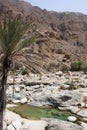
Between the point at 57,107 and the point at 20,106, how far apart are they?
3.83 metres

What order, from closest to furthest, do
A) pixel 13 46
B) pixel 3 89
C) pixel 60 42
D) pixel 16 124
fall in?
1. pixel 13 46
2. pixel 3 89
3. pixel 16 124
4. pixel 60 42

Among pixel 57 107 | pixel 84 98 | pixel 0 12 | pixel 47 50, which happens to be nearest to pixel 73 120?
pixel 57 107

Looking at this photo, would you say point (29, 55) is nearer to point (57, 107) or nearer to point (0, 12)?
point (57, 107)

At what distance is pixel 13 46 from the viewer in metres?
16.9

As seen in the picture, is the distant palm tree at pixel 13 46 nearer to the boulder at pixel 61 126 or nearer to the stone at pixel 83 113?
the boulder at pixel 61 126

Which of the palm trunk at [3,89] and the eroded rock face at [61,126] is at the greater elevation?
the palm trunk at [3,89]

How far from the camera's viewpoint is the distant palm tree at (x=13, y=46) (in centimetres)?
1694

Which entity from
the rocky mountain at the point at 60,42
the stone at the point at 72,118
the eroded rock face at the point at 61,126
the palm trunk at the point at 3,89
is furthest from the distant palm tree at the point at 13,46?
the rocky mountain at the point at 60,42

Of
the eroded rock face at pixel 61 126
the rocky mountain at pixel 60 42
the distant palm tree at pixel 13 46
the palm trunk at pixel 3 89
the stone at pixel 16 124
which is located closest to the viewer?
the distant palm tree at pixel 13 46

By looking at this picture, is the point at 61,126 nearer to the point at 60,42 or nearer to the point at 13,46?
the point at 13,46

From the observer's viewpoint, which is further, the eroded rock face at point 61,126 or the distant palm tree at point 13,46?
the eroded rock face at point 61,126

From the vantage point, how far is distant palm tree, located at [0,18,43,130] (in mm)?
16938

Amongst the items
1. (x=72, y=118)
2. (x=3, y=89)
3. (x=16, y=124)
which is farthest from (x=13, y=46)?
(x=72, y=118)

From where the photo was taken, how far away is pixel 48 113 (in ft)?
→ 99.9
